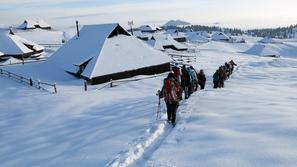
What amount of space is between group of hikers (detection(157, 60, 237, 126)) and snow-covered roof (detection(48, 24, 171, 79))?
12740mm

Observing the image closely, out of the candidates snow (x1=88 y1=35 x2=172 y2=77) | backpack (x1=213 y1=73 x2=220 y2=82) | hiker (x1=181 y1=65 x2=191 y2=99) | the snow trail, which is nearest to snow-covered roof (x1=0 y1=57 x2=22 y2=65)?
snow (x1=88 y1=35 x2=172 y2=77)

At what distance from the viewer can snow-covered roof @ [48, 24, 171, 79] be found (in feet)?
103

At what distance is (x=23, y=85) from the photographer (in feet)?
93.0

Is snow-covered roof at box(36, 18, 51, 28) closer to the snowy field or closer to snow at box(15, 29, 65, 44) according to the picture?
snow at box(15, 29, 65, 44)

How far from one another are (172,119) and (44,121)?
7.68 meters

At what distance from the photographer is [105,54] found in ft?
105

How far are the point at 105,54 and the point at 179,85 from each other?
2048 centimetres

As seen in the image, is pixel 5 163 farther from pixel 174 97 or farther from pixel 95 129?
pixel 174 97

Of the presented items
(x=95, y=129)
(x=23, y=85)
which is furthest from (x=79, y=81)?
(x=95, y=129)

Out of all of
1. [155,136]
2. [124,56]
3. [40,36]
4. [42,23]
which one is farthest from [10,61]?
[42,23]

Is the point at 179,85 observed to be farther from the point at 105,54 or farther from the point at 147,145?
the point at 105,54

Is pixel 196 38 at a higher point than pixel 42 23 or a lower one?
lower

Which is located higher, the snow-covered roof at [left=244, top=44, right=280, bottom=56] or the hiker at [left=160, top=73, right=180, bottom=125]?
the hiker at [left=160, top=73, right=180, bottom=125]

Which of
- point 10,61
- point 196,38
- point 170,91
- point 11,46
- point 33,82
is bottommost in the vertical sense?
point 33,82
